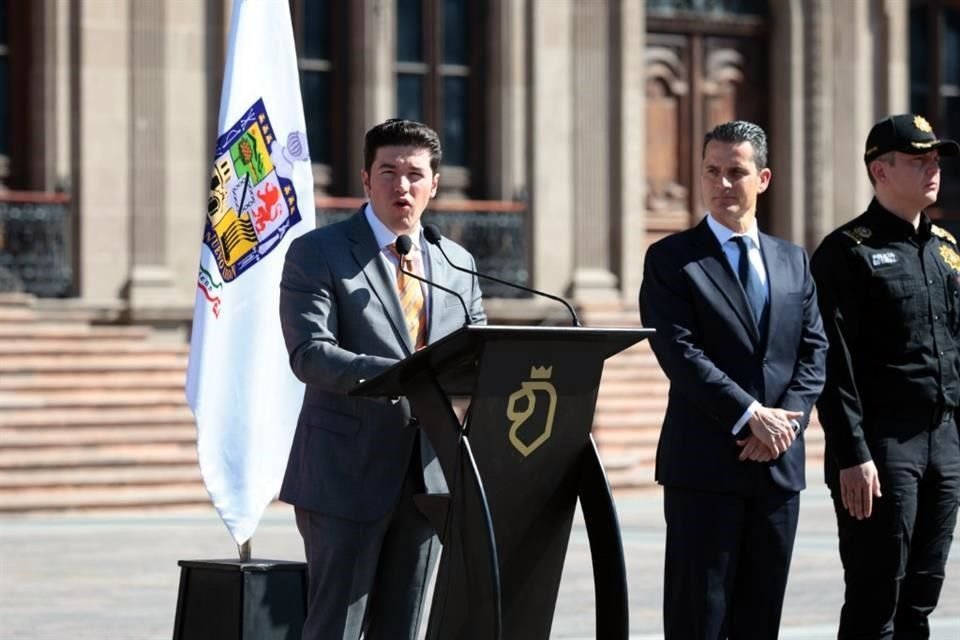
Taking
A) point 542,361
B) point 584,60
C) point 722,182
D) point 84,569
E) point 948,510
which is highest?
point 584,60

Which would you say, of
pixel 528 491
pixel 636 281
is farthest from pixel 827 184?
pixel 528 491

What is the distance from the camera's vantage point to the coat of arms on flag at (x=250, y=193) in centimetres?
867

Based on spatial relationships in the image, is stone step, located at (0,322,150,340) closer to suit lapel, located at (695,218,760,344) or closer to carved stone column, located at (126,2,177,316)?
carved stone column, located at (126,2,177,316)

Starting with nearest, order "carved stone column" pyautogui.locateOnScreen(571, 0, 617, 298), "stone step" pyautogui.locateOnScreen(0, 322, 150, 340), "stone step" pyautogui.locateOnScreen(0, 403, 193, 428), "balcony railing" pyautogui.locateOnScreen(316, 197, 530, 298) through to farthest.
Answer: "stone step" pyautogui.locateOnScreen(0, 403, 193, 428) < "stone step" pyautogui.locateOnScreen(0, 322, 150, 340) < "balcony railing" pyautogui.locateOnScreen(316, 197, 530, 298) < "carved stone column" pyautogui.locateOnScreen(571, 0, 617, 298)

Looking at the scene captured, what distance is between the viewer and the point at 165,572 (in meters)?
12.7

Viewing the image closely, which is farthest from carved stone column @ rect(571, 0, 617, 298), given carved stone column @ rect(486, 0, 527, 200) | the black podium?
the black podium

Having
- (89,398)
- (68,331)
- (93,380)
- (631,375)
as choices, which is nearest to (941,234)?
(89,398)

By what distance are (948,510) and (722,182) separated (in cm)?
156

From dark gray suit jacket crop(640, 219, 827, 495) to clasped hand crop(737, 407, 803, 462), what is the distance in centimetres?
6

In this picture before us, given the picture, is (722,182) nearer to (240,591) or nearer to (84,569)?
(240,591)

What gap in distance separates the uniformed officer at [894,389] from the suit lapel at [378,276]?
1.62 meters

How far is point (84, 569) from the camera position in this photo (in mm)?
12828

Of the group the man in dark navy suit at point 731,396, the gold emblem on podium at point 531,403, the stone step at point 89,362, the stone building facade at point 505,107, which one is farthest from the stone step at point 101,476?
the gold emblem on podium at point 531,403

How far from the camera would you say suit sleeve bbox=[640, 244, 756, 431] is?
6.75 m
